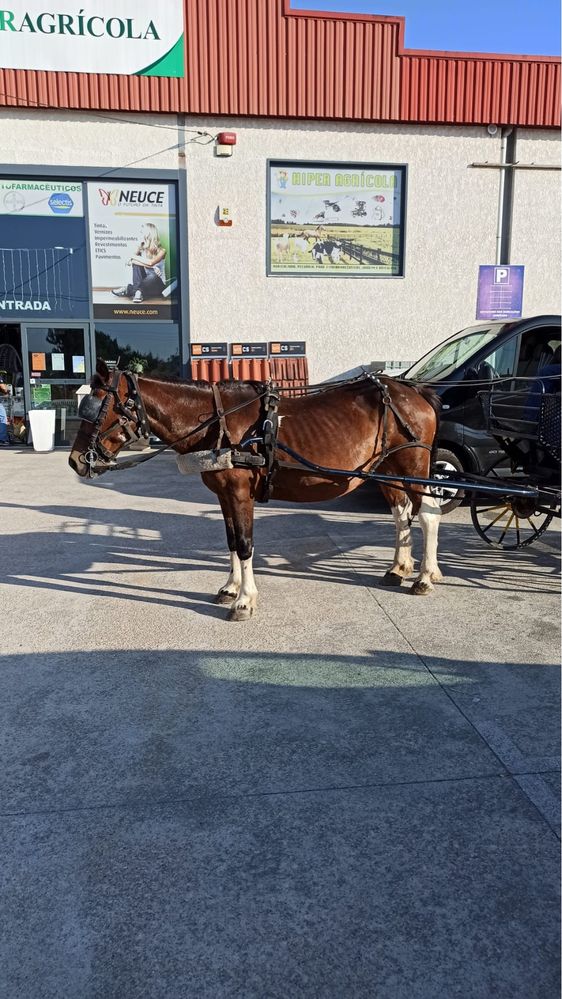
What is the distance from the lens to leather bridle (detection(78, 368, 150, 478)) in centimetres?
Result: 516

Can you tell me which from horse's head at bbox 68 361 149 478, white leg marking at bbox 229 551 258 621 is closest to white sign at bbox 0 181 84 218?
horse's head at bbox 68 361 149 478

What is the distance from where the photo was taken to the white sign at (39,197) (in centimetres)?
1471

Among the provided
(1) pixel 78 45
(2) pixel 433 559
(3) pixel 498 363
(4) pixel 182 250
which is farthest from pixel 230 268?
(2) pixel 433 559

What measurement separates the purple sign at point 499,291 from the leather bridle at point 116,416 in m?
12.3

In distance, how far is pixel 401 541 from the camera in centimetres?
626

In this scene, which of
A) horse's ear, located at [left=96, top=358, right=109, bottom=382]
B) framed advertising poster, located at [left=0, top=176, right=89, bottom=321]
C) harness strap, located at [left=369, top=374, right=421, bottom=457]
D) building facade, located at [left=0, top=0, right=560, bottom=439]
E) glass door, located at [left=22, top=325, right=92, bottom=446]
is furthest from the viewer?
glass door, located at [left=22, top=325, right=92, bottom=446]

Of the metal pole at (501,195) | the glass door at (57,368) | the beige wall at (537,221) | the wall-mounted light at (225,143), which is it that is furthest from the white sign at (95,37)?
the beige wall at (537,221)

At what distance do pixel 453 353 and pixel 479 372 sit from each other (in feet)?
2.98

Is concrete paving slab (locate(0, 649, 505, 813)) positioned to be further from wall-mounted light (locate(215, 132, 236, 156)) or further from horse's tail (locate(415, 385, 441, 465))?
wall-mounted light (locate(215, 132, 236, 156))

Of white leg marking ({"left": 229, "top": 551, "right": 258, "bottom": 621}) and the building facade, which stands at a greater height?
the building facade

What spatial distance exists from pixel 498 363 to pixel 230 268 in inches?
314

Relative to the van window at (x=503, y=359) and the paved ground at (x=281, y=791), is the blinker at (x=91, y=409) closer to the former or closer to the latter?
the paved ground at (x=281, y=791)

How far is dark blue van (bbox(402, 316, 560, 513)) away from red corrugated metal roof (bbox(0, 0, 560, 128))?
825 centimetres

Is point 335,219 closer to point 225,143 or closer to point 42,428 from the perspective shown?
point 225,143
